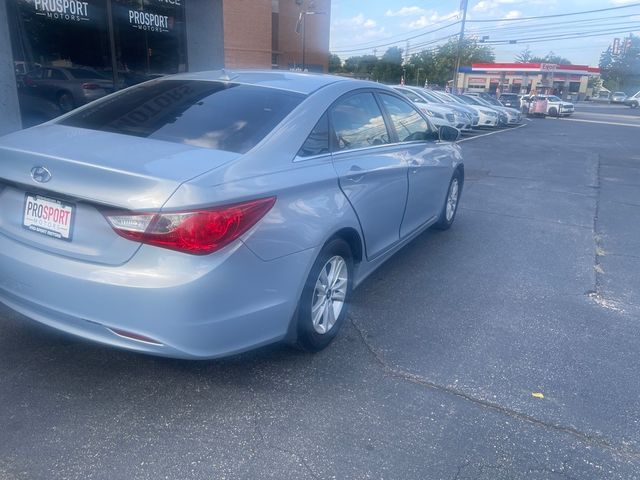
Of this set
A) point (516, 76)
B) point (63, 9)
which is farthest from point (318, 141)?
point (516, 76)

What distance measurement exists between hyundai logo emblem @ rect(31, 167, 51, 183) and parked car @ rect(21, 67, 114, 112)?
6.72 meters

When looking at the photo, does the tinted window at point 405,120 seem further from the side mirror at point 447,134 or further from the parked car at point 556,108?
the parked car at point 556,108

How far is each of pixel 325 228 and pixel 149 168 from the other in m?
1.06

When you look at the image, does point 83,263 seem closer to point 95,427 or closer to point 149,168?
point 149,168

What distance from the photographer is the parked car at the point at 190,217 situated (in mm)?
2479

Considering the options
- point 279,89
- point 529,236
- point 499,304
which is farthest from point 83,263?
point 529,236

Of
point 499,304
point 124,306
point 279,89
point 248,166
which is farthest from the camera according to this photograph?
point 499,304

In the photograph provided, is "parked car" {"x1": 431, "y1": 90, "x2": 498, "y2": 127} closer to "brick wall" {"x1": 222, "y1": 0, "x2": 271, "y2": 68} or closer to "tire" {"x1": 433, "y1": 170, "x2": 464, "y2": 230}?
"brick wall" {"x1": 222, "y1": 0, "x2": 271, "y2": 68}

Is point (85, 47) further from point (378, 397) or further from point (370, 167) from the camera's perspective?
point (378, 397)

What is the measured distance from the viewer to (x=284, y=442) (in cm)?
264

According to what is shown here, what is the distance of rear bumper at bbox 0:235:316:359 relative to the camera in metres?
2.47

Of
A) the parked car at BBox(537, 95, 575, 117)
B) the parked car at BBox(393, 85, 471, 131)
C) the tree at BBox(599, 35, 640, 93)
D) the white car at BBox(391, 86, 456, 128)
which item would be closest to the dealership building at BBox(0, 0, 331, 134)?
the parked car at BBox(393, 85, 471, 131)

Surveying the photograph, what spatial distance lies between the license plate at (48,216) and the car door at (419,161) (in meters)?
2.64

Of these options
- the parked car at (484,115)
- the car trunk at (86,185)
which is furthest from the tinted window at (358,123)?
the parked car at (484,115)
